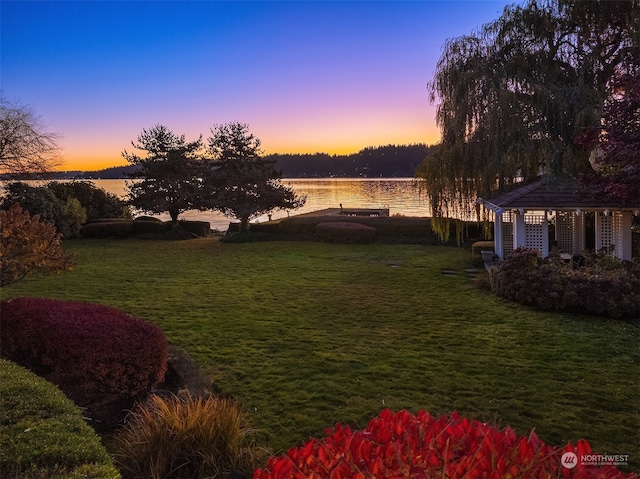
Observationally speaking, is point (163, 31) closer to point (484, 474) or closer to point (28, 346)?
point (28, 346)

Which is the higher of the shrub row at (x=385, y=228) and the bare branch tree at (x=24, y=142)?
the bare branch tree at (x=24, y=142)

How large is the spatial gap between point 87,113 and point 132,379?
1097cm

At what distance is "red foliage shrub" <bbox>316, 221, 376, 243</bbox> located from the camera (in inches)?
806

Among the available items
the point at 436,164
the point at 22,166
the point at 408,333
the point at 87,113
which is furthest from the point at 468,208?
the point at 22,166

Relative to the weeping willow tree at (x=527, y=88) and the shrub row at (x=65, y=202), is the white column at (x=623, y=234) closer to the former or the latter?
the weeping willow tree at (x=527, y=88)

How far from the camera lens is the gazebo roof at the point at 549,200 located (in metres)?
11.8

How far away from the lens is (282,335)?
7.12m

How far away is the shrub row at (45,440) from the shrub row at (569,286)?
8008mm

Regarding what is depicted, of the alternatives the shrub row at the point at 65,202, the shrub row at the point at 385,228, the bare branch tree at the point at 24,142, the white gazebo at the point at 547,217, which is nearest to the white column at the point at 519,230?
the white gazebo at the point at 547,217

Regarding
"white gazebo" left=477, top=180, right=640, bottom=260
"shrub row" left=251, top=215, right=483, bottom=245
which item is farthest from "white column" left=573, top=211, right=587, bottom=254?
"shrub row" left=251, top=215, right=483, bottom=245

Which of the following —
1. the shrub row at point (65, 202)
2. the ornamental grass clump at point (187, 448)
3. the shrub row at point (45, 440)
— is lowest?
the ornamental grass clump at point (187, 448)

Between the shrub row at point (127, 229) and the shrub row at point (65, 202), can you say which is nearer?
the shrub row at point (65, 202)

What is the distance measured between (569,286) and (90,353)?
7.92 metres

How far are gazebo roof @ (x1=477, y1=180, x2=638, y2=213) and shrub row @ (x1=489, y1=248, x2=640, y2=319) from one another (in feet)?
7.53
